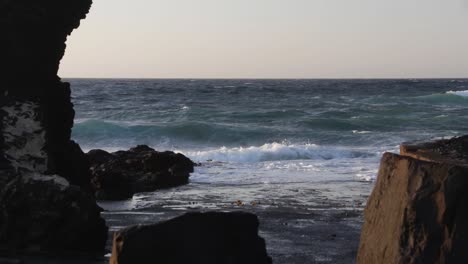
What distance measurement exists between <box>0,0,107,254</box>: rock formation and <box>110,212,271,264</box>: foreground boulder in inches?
118

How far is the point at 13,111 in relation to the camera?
913 cm

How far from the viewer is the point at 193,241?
5.21 meters

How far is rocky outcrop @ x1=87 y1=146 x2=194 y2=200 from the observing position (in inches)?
534

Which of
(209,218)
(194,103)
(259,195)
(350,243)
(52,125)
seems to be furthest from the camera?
(194,103)

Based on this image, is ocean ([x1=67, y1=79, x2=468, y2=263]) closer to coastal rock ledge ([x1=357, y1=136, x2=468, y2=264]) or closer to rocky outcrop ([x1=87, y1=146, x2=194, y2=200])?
rocky outcrop ([x1=87, y1=146, x2=194, y2=200])

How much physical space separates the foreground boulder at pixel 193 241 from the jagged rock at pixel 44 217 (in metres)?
2.98

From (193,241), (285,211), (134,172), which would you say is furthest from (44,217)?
(134,172)

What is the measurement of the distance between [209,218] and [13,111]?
15.0 feet

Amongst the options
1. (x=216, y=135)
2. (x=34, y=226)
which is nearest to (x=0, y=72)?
(x=34, y=226)

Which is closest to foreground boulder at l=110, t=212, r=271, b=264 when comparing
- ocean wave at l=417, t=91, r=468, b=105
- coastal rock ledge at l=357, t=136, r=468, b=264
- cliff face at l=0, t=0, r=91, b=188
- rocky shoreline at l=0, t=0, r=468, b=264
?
rocky shoreline at l=0, t=0, r=468, b=264

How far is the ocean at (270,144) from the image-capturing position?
12.5 metres

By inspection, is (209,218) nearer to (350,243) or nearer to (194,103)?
(350,243)

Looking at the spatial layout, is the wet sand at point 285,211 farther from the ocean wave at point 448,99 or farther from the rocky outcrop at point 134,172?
the ocean wave at point 448,99

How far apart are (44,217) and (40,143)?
59.9 inches
